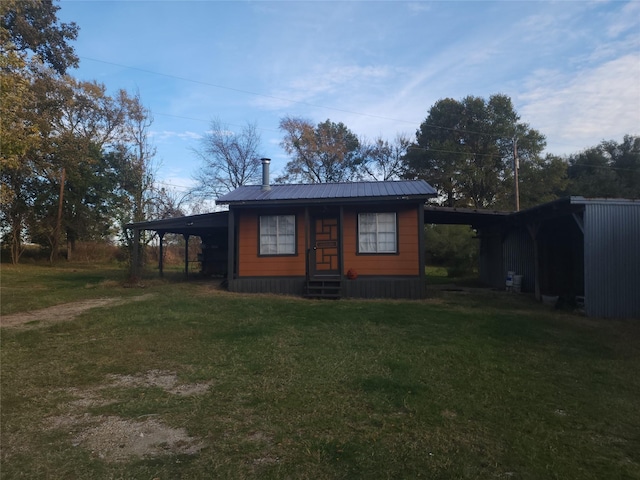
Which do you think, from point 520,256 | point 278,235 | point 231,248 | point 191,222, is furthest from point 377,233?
point 191,222

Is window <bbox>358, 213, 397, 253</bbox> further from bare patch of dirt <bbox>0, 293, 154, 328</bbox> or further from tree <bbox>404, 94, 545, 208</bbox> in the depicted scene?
tree <bbox>404, 94, 545, 208</bbox>

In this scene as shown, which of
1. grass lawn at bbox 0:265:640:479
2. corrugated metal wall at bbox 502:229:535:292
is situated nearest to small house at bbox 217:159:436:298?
grass lawn at bbox 0:265:640:479

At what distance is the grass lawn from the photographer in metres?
3.08

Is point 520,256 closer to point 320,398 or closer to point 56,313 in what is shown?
point 320,398

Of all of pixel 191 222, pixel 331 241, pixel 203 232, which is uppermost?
pixel 191 222

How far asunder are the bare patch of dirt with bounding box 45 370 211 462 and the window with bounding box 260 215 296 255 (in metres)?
8.58

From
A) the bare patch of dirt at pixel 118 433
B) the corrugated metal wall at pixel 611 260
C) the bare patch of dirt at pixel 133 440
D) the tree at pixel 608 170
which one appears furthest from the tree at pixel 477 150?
the bare patch of dirt at pixel 133 440

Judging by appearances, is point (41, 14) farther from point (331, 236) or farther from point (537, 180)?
point (537, 180)

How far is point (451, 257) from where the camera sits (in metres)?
22.9

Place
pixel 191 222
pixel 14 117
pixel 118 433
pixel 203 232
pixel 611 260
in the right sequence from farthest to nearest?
pixel 203 232 < pixel 191 222 < pixel 14 117 < pixel 611 260 < pixel 118 433

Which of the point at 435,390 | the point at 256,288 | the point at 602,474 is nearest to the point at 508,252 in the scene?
the point at 256,288

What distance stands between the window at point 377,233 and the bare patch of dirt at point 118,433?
Answer: 8536 millimetres

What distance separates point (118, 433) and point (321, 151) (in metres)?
31.8

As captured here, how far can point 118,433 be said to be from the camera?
3592mm
